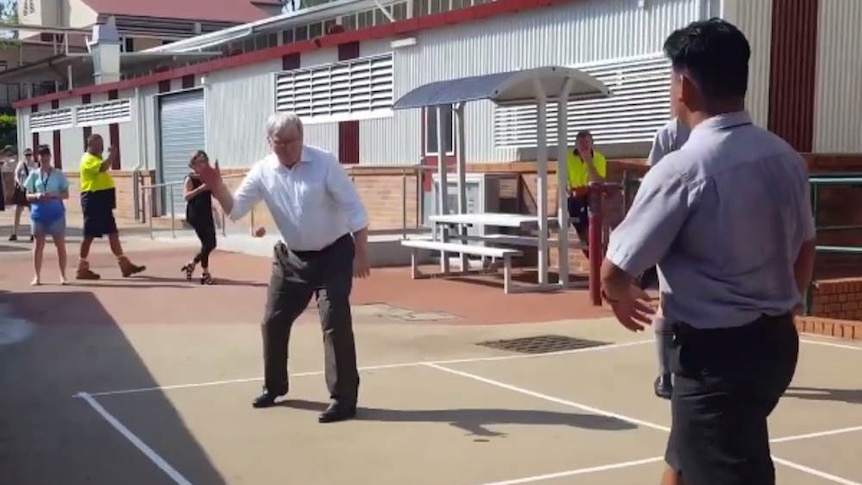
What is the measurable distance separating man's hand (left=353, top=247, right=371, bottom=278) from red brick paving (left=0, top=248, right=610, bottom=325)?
4186 mm

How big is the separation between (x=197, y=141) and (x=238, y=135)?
309 cm

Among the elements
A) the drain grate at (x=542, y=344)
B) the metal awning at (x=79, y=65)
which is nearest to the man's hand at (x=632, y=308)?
the drain grate at (x=542, y=344)

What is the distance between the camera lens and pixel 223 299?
12766 millimetres

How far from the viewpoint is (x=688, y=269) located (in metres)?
3.32

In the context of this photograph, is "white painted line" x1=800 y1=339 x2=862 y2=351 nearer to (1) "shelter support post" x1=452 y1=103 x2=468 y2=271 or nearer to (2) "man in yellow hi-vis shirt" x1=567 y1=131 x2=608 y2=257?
(2) "man in yellow hi-vis shirt" x1=567 y1=131 x2=608 y2=257

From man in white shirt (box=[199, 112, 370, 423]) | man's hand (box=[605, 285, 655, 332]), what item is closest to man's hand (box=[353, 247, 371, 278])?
man in white shirt (box=[199, 112, 370, 423])

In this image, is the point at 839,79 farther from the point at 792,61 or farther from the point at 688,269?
the point at 688,269

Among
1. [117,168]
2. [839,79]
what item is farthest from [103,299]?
[117,168]

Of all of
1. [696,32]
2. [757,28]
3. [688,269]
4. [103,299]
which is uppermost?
[757,28]

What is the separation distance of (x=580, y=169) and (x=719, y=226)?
10758mm

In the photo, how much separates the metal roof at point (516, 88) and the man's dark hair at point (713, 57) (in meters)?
9.67

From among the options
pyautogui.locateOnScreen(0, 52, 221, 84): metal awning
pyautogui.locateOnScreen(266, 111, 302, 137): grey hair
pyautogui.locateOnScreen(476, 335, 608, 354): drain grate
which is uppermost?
pyautogui.locateOnScreen(0, 52, 221, 84): metal awning

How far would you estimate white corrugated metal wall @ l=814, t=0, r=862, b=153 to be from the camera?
14484 mm

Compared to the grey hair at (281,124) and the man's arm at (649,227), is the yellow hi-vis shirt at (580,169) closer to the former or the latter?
the grey hair at (281,124)
